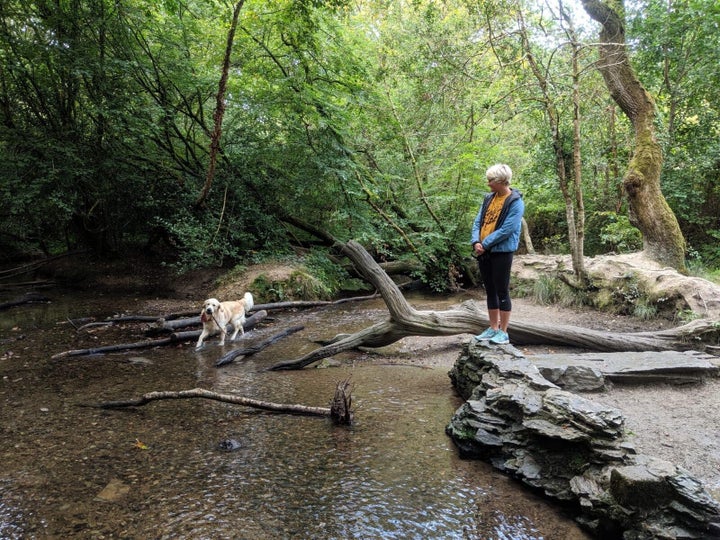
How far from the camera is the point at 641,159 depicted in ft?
33.8

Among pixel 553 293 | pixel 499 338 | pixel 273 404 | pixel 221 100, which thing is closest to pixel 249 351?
pixel 273 404

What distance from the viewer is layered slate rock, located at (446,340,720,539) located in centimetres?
249

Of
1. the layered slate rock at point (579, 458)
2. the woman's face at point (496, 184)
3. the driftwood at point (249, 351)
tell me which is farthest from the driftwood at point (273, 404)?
the woman's face at point (496, 184)

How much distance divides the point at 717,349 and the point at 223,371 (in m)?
7.33

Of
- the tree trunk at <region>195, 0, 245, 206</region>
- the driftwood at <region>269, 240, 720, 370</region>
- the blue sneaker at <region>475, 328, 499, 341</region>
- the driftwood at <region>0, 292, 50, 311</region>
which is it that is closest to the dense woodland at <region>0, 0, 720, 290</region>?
the tree trunk at <region>195, 0, 245, 206</region>

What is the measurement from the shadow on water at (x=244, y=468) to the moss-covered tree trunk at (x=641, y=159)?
25.0 ft

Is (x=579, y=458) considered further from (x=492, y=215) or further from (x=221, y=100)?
(x=221, y=100)

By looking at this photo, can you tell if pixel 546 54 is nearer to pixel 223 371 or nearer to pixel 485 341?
pixel 485 341

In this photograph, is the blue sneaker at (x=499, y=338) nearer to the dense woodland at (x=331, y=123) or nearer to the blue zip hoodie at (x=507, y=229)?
the blue zip hoodie at (x=507, y=229)

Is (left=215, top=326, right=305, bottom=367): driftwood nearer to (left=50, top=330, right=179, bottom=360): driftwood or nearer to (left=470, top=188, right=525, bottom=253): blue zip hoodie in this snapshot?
(left=50, top=330, right=179, bottom=360): driftwood

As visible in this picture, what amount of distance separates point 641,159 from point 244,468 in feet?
37.8

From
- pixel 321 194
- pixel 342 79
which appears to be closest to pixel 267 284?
pixel 321 194

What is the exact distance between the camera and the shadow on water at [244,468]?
109 inches

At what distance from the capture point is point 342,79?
39.0 feet
